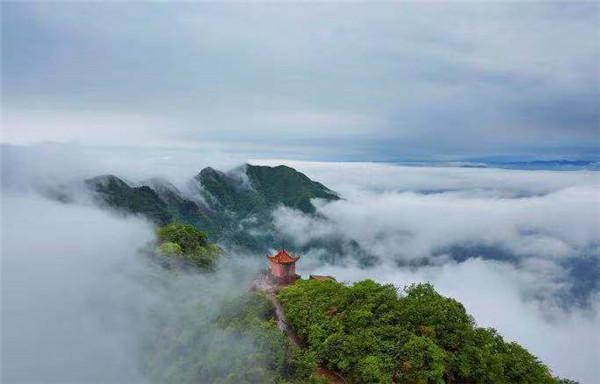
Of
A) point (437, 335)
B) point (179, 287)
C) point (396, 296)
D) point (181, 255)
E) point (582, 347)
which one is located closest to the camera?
point (437, 335)

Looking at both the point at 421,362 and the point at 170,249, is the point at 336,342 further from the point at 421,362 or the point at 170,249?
the point at 170,249

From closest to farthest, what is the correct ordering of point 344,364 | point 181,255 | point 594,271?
1. point 344,364
2. point 181,255
3. point 594,271

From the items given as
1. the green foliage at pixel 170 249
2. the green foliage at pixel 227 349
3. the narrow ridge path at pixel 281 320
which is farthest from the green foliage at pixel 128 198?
the green foliage at pixel 227 349

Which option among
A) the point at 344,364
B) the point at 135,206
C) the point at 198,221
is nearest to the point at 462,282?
the point at 198,221

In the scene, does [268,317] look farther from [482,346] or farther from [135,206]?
[135,206]

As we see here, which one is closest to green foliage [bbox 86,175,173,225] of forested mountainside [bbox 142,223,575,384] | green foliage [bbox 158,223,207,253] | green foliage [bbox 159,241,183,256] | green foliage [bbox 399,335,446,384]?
green foliage [bbox 158,223,207,253]

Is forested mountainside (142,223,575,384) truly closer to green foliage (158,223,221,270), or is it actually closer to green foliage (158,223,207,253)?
green foliage (158,223,221,270)

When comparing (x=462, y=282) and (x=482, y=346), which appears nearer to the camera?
(x=482, y=346)
